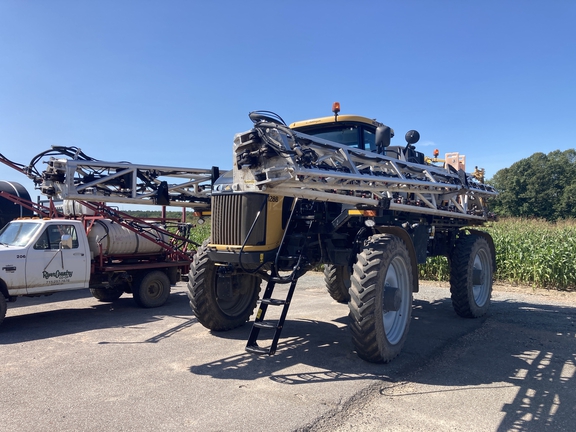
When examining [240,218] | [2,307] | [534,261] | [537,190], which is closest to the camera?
[240,218]

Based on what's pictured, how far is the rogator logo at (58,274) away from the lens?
812 centimetres

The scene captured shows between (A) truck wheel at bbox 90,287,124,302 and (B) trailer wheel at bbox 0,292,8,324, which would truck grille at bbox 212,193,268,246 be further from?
(A) truck wheel at bbox 90,287,124,302

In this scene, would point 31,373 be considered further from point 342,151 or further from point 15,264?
point 342,151

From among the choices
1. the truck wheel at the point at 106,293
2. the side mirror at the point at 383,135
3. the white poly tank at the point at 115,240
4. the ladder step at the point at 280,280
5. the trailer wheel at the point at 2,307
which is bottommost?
the truck wheel at the point at 106,293

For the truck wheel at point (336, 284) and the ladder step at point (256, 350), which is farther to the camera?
the truck wheel at point (336, 284)

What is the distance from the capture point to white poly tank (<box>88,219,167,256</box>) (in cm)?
929

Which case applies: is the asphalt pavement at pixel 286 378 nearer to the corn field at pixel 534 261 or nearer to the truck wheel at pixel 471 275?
the truck wheel at pixel 471 275

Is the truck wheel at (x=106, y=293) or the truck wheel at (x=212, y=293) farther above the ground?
the truck wheel at (x=212, y=293)

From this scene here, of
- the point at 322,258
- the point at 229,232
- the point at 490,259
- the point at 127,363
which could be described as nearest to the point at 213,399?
the point at 127,363

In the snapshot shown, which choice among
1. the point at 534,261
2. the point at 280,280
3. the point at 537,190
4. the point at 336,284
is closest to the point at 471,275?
the point at 336,284

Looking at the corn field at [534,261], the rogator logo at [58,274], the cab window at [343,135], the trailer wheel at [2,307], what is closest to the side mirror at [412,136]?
the cab window at [343,135]

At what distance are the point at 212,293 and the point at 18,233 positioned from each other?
4523 mm

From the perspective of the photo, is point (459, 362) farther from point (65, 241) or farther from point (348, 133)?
point (65, 241)

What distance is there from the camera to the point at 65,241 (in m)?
8.38
